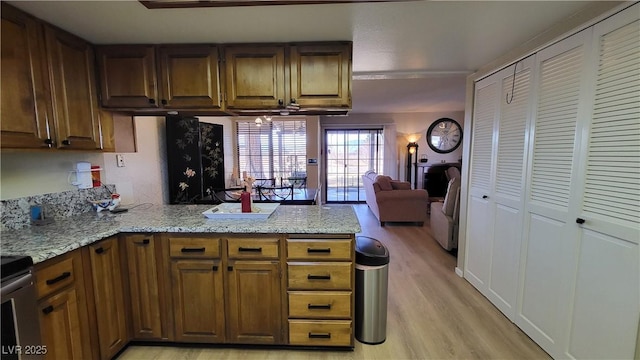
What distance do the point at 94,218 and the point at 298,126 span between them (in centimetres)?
469

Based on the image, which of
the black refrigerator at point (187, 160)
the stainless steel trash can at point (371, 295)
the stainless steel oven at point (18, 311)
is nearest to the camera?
the stainless steel oven at point (18, 311)

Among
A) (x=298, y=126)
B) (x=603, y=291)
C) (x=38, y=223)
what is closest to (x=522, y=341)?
(x=603, y=291)

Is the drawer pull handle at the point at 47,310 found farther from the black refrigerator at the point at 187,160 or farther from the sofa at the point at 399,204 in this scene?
the sofa at the point at 399,204

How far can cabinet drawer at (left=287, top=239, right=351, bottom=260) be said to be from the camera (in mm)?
1818

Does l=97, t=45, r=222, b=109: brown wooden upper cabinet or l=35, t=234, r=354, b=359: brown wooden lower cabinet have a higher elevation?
l=97, t=45, r=222, b=109: brown wooden upper cabinet

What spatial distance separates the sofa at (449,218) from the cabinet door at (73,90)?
397 centimetres

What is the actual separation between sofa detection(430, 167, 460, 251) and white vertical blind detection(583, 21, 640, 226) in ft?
6.96

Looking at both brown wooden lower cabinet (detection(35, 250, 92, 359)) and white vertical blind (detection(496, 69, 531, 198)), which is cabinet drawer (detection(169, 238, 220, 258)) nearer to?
brown wooden lower cabinet (detection(35, 250, 92, 359))

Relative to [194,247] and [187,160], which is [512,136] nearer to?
[194,247]

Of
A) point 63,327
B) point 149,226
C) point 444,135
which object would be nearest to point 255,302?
point 149,226

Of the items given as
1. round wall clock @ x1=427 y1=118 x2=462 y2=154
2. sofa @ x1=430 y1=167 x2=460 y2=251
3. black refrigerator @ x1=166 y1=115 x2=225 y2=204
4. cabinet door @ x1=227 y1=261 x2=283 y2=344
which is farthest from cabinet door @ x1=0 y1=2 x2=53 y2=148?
round wall clock @ x1=427 y1=118 x2=462 y2=154

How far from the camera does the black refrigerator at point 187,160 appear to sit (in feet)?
10.3

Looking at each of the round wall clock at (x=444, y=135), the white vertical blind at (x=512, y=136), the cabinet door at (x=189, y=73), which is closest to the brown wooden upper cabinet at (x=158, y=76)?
the cabinet door at (x=189, y=73)

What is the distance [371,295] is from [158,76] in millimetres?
2341
